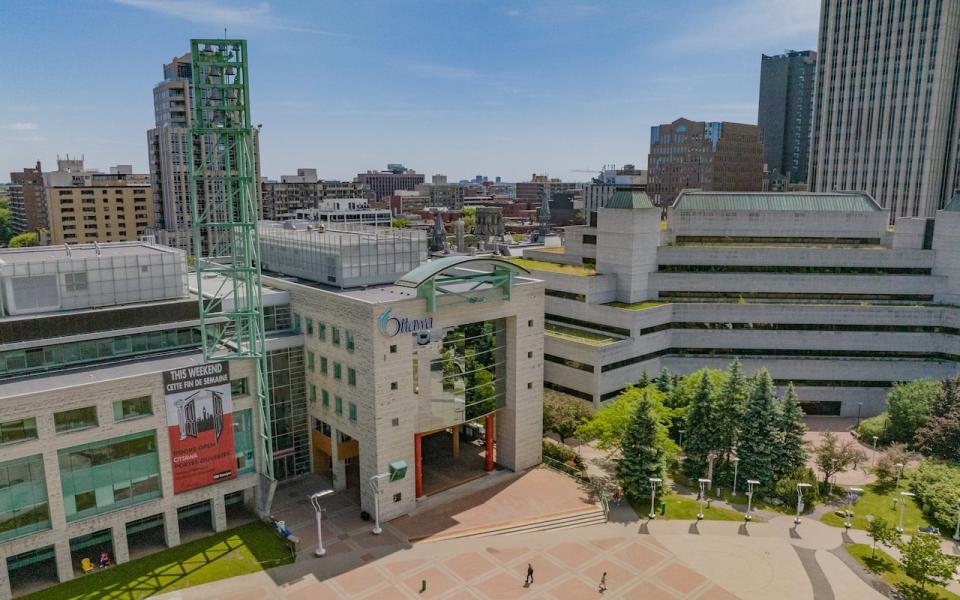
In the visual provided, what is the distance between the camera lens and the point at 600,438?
62.3 metres

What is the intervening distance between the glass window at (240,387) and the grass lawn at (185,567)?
10429 millimetres

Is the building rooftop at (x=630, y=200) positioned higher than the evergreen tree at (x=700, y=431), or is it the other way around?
the building rooftop at (x=630, y=200)

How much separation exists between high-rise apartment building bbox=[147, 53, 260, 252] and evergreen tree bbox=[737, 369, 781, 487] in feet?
395

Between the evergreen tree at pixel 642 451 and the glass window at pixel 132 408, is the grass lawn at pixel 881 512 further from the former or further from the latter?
the glass window at pixel 132 408

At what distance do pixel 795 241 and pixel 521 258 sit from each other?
34.4 metres

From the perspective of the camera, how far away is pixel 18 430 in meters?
43.0

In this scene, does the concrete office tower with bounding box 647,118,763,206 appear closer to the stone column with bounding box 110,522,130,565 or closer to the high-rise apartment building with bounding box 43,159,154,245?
the high-rise apartment building with bounding box 43,159,154,245

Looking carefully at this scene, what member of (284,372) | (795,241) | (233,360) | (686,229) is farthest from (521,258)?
(233,360)

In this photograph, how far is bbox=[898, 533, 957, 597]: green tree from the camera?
43.7 meters

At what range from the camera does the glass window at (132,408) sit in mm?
46531

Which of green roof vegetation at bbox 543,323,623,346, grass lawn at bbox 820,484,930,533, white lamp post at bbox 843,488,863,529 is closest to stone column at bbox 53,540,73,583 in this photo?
green roof vegetation at bbox 543,323,623,346

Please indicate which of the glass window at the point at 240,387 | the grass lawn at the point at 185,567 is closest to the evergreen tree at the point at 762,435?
the grass lawn at the point at 185,567

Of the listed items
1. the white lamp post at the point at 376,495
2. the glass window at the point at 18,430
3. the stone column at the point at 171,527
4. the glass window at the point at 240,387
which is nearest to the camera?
the glass window at the point at 18,430

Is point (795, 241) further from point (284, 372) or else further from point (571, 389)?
point (284, 372)
